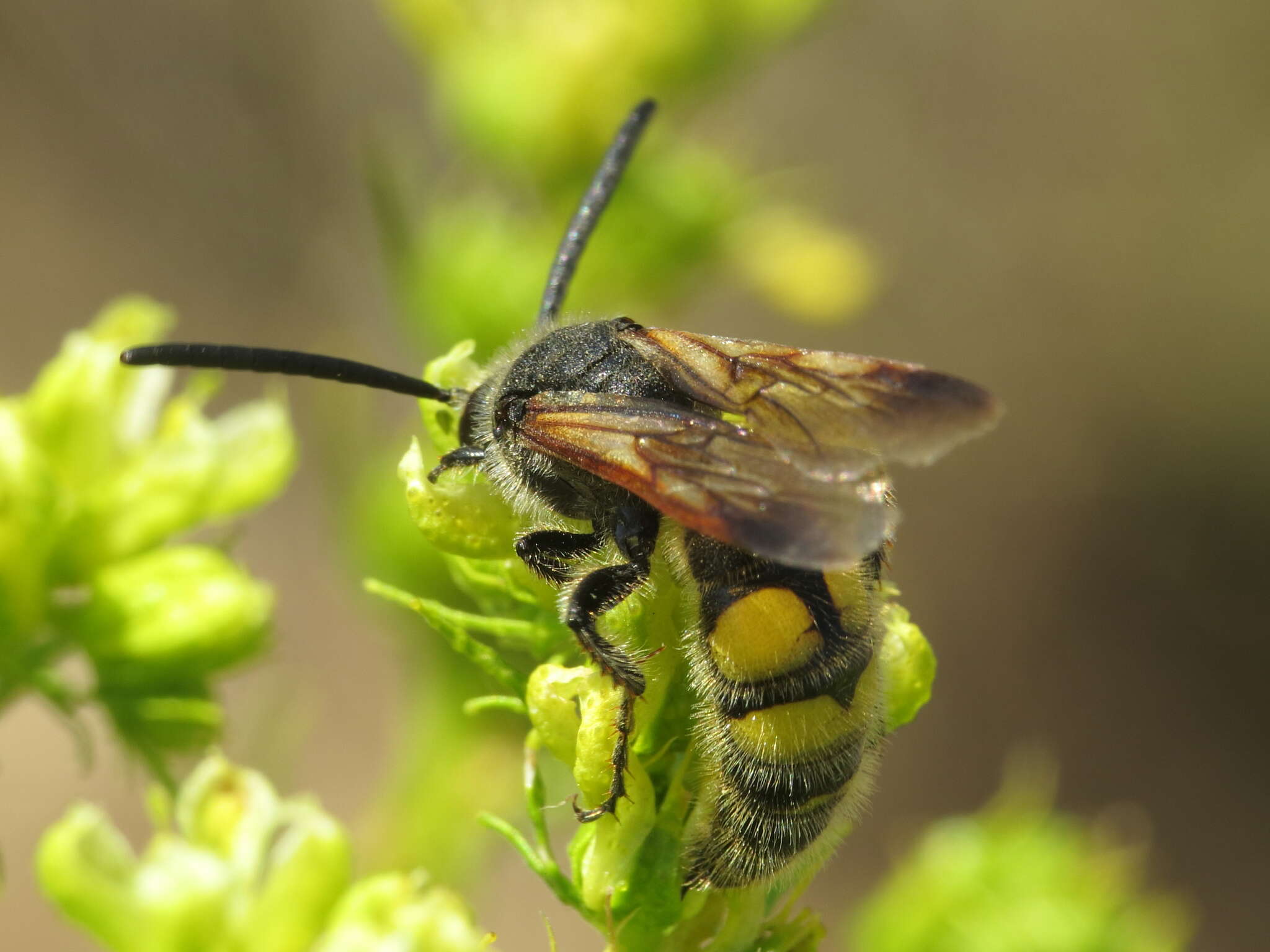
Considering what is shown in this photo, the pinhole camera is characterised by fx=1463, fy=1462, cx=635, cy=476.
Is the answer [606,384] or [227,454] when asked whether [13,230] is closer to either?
[227,454]

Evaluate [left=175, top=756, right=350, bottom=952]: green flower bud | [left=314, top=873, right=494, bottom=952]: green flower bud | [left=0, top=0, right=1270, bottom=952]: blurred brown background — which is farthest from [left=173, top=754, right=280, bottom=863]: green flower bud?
[left=0, top=0, right=1270, bottom=952]: blurred brown background

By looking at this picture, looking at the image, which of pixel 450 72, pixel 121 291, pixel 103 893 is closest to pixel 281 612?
pixel 121 291

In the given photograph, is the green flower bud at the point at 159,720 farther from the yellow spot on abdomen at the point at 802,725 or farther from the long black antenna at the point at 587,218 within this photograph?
the yellow spot on abdomen at the point at 802,725

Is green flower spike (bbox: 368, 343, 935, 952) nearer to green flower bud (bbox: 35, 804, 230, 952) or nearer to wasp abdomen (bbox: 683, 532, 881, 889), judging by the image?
wasp abdomen (bbox: 683, 532, 881, 889)

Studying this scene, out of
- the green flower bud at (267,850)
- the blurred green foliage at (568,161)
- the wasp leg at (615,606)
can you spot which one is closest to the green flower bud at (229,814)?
the green flower bud at (267,850)

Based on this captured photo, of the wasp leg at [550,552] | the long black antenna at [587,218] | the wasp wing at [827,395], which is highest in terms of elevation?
the long black antenna at [587,218]

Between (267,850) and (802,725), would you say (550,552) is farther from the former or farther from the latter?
(267,850)
